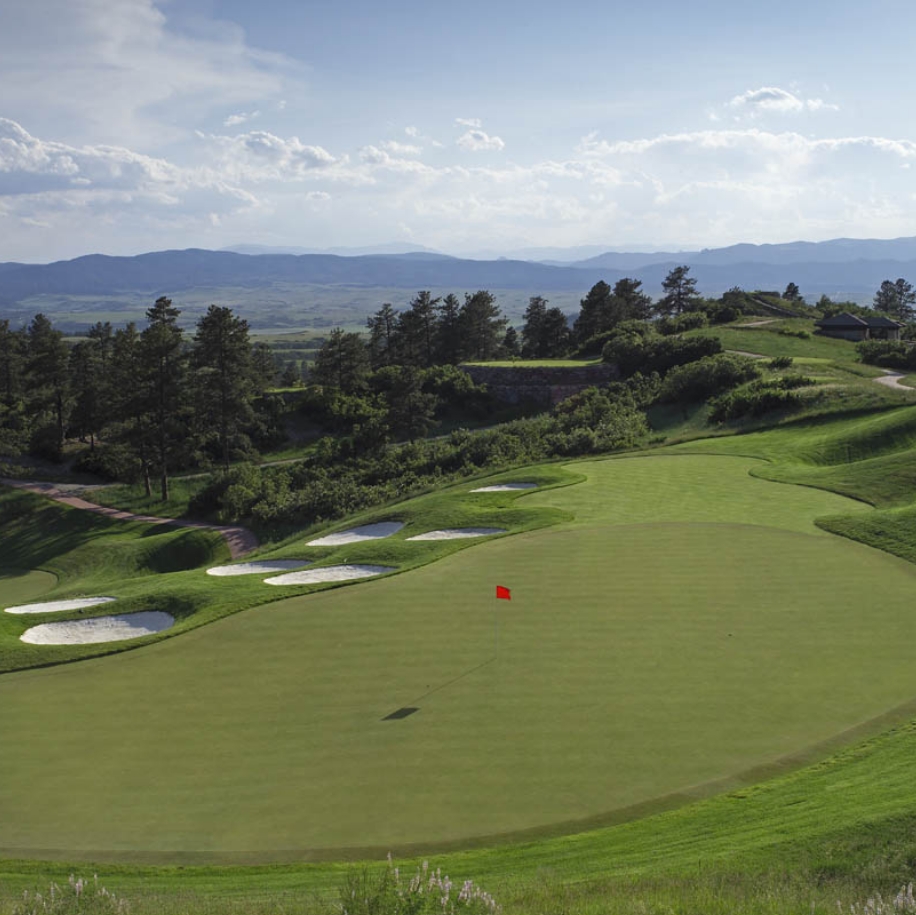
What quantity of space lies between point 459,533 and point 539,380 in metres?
46.2

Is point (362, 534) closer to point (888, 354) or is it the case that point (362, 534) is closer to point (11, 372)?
point (888, 354)

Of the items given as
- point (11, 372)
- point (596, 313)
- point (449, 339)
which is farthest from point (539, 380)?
point (11, 372)

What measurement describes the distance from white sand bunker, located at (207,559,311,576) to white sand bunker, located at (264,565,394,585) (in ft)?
7.34

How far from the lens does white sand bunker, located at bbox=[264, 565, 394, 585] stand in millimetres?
25594

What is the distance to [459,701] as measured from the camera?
1650 centimetres

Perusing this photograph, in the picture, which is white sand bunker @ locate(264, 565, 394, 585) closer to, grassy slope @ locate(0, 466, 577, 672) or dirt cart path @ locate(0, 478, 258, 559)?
grassy slope @ locate(0, 466, 577, 672)

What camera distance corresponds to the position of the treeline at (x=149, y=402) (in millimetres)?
56688

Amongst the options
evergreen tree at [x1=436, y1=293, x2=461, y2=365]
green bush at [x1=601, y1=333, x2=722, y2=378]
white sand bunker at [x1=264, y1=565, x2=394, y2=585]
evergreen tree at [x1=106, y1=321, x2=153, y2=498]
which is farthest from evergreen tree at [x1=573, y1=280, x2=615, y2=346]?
white sand bunker at [x1=264, y1=565, x2=394, y2=585]

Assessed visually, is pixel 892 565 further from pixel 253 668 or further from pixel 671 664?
pixel 253 668

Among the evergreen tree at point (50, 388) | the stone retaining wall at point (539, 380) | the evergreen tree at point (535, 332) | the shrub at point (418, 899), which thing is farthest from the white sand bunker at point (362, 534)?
the evergreen tree at point (535, 332)

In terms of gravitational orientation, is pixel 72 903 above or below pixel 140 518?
above

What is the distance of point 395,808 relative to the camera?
13.3 meters

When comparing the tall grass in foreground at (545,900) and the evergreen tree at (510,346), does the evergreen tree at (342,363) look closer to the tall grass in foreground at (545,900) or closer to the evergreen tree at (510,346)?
the evergreen tree at (510,346)

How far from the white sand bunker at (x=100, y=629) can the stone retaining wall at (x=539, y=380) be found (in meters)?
52.0
